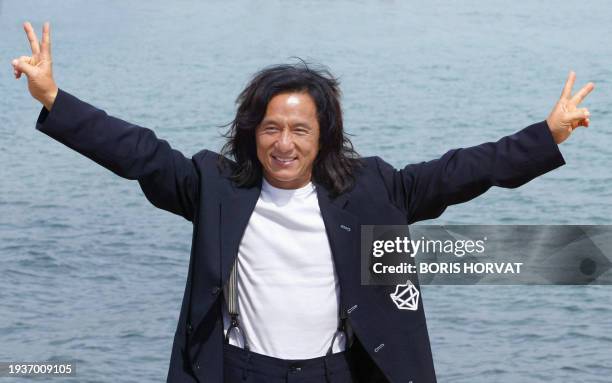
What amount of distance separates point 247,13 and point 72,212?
9.94m

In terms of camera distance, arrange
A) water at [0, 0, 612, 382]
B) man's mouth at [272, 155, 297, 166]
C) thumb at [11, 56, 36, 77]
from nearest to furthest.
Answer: thumb at [11, 56, 36, 77] < man's mouth at [272, 155, 297, 166] < water at [0, 0, 612, 382]

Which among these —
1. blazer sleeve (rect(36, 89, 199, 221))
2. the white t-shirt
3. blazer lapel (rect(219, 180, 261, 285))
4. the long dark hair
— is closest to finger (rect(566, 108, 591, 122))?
the long dark hair

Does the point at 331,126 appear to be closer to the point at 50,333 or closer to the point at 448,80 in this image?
the point at 50,333

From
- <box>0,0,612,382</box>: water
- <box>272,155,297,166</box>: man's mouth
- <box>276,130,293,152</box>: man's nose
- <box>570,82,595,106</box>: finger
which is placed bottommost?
<box>272,155,297,166</box>: man's mouth

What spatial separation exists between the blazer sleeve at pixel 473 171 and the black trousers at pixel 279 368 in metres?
0.38

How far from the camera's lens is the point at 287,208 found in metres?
2.62

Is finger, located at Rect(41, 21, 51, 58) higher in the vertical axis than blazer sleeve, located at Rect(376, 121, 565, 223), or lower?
higher

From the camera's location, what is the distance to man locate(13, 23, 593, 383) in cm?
256

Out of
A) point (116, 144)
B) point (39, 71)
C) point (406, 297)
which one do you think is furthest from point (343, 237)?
point (39, 71)

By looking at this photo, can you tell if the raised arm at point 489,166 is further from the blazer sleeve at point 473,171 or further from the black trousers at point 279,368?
the black trousers at point 279,368

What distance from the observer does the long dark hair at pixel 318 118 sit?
264 cm

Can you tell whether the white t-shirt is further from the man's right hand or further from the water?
the water

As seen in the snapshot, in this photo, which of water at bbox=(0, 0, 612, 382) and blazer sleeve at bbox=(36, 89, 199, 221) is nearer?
blazer sleeve at bbox=(36, 89, 199, 221)

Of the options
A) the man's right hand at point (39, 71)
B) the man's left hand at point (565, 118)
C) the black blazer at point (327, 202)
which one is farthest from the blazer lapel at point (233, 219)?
the man's left hand at point (565, 118)
